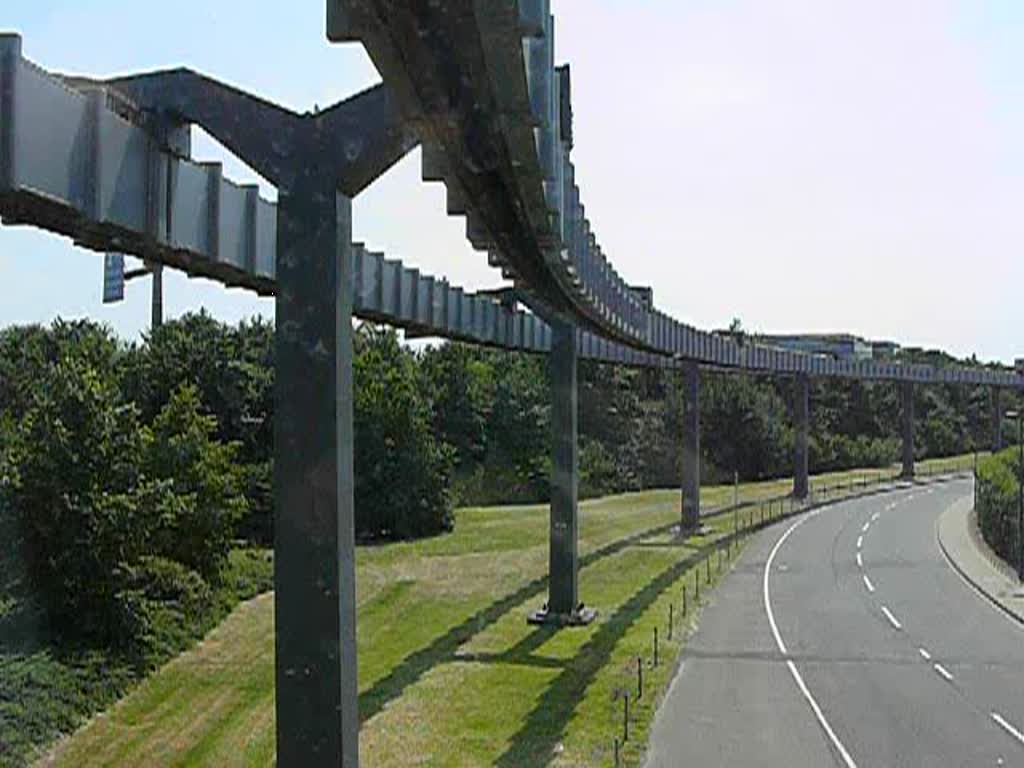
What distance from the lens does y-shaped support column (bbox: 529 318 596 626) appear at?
35.3 meters

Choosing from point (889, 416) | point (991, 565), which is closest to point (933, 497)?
point (991, 565)

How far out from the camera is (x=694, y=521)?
201ft

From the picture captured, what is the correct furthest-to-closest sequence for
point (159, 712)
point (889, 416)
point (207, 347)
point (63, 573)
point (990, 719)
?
point (889, 416) < point (207, 347) < point (63, 573) < point (159, 712) < point (990, 719)

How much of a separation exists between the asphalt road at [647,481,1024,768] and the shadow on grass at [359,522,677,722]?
4.74 metres

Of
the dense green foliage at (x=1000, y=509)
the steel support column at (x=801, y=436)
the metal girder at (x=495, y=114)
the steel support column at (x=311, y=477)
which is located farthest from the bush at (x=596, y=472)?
the steel support column at (x=311, y=477)

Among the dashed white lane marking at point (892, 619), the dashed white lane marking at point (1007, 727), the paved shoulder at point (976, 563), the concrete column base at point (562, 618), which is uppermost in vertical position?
the paved shoulder at point (976, 563)

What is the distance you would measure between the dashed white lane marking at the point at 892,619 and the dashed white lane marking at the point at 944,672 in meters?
5.54

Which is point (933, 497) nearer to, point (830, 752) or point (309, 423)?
point (830, 752)

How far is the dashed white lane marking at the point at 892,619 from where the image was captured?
35.8 m

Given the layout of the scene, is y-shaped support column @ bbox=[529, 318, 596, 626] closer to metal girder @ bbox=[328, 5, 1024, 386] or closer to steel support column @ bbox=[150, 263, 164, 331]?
metal girder @ bbox=[328, 5, 1024, 386]

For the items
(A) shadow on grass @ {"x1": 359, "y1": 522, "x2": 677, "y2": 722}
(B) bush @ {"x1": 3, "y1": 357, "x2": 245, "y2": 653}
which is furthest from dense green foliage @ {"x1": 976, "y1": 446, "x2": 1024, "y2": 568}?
(B) bush @ {"x1": 3, "y1": 357, "x2": 245, "y2": 653}

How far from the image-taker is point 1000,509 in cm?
5403

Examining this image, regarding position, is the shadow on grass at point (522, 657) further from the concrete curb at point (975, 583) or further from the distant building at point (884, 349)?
the distant building at point (884, 349)

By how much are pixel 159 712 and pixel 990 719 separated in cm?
1486
